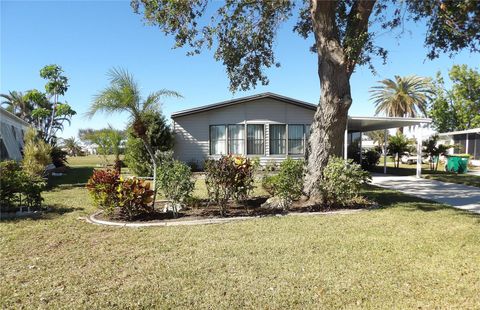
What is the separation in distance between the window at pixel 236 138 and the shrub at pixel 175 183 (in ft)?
34.8

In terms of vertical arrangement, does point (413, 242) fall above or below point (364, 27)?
below

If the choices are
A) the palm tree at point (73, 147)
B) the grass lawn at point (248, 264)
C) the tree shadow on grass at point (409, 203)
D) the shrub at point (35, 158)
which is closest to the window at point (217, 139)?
the shrub at point (35, 158)

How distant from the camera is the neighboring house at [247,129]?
57.7 ft

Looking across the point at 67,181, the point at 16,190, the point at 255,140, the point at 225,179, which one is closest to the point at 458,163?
the point at 255,140

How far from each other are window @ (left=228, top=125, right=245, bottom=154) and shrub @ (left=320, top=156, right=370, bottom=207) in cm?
997

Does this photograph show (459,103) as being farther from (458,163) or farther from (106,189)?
(106,189)

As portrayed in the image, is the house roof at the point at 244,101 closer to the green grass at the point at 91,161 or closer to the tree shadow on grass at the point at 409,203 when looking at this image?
the tree shadow on grass at the point at 409,203

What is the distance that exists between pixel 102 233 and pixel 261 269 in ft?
10.8

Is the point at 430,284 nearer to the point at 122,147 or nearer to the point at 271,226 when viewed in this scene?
the point at 271,226

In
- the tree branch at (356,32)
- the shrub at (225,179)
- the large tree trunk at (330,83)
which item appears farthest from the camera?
the large tree trunk at (330,83)

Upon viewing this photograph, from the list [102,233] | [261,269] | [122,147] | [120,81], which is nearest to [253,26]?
[120,81]

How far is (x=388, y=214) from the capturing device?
7.39m

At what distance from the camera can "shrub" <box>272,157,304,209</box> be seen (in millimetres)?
7706

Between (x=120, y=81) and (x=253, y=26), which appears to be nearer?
(x=120, y=81)
